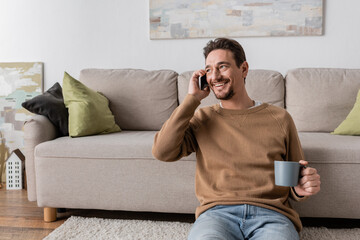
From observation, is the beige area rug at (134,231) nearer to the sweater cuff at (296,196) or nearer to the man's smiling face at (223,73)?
the sweater cuff at (296,196)

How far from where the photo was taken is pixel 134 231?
193 cm

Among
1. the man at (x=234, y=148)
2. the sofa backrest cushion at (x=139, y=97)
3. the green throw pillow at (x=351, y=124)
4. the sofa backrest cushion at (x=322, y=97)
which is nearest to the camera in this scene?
the man at (x=234, y=148)

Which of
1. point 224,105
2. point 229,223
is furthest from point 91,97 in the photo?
point 229,223

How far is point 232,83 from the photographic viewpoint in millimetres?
1428

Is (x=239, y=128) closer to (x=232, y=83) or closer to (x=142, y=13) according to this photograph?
(x=232, y=83)

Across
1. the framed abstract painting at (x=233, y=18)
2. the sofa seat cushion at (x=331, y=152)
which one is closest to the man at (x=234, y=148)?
the sofa seat cushion at (x=331, y=152)

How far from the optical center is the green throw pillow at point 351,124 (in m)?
2.23

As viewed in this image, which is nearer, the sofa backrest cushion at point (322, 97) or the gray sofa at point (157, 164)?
the gray sofa at point (157, 164)

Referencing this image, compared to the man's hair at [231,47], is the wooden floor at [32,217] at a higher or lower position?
lower

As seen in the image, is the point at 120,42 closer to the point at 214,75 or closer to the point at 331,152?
the point at 214,75

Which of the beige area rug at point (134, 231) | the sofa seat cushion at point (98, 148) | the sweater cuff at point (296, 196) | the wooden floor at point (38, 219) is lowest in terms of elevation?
the wooden floor at point (38, 219)

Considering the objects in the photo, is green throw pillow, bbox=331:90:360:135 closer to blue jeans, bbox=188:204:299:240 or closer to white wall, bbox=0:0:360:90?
white wall, bbox=0:0:360:90

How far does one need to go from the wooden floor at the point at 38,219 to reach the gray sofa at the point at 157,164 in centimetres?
11

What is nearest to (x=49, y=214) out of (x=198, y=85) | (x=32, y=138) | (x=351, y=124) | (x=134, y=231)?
(x=32, y=138)
